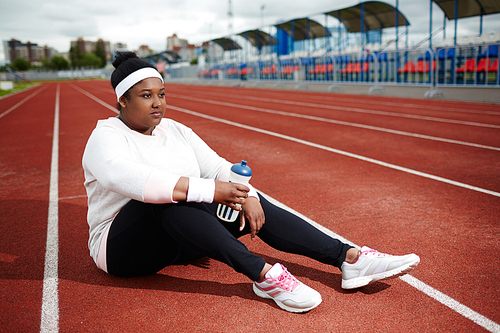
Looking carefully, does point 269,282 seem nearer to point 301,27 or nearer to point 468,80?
point 468,80

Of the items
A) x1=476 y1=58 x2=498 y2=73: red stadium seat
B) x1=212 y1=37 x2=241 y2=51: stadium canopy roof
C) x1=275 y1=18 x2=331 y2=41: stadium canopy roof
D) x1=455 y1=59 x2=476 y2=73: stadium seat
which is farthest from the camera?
x1=212 y1=37 x2=241 y2=51: stadium canopy roof

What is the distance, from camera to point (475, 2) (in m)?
18.5

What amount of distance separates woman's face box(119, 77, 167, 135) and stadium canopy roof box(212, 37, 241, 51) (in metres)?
43.2

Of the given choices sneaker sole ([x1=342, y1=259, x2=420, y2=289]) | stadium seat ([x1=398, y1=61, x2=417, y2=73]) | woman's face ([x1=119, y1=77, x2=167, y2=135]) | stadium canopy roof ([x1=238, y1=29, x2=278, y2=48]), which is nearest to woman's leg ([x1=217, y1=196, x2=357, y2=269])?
sneaker sole ([x1=342, y1=259, x2=420, y2=289])

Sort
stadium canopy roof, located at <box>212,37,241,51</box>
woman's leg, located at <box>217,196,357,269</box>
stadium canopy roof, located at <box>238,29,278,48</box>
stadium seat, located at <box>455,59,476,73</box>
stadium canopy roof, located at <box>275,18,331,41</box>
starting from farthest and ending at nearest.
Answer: stadium canopy roof, located at <box>212,37,241,51</box>, stadium canopy roof, located at <box>238,29,278,48</box>, stadium canopy roof, located at <box>275,18,331,41</box>, stadium seat, located at <box>455,59,476,73</box>, woman's leg, located at <box>217,196,357,269</box>

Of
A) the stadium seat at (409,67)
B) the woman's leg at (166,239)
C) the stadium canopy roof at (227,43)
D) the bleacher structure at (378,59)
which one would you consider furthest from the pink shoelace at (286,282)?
the stadium canopy roof at (227,43)

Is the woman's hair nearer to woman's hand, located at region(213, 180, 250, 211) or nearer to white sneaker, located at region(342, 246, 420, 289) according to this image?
woman's hand, located at region(213, 180, 250, 211)

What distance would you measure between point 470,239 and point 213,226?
7.56ft

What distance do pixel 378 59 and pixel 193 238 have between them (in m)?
23.0

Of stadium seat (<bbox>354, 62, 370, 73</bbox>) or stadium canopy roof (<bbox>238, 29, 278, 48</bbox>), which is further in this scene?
stadium canopy roof (<bbox>238, 29, 278, 48</bbox>)

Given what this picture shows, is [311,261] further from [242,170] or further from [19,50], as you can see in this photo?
[19,50]

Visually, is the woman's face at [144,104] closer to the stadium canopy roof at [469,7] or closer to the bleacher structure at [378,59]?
the bleacher structure at [378,59]

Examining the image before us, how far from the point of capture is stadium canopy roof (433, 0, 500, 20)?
18.3 m

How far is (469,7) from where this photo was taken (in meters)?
19.0
